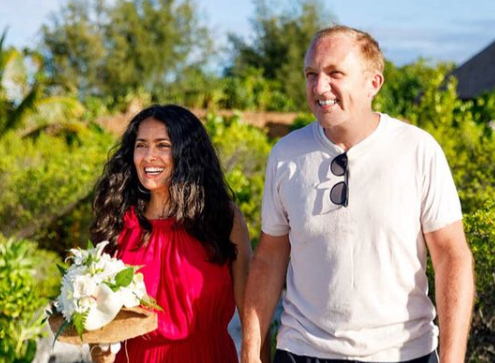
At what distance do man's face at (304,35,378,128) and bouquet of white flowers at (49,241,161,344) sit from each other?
94cm

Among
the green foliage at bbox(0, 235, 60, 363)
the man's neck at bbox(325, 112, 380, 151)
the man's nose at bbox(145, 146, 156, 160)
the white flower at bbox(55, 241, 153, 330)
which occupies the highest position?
the man's neck at bbox(325, 112, 380, 151)

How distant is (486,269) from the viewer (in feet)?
18.0

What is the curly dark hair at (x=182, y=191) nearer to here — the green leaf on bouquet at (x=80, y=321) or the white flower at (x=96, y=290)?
the white flower at (x=96, y=290)

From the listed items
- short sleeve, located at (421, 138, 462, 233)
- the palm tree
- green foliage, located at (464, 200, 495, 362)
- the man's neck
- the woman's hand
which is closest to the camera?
short sleeve, located at (421, 138, 462, 233)

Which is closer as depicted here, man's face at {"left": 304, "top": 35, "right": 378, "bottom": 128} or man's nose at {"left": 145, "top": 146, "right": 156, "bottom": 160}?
man's face at {"left": 304, "top": 35, "right": 378, "bottom": 128}

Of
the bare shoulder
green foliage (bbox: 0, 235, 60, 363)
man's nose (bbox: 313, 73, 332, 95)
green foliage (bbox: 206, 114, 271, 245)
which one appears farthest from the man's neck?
green foliage (bbox: 206, 114, 271, 245)

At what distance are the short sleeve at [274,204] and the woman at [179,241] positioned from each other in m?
0.43

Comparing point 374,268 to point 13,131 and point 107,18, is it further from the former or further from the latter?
point 107,18

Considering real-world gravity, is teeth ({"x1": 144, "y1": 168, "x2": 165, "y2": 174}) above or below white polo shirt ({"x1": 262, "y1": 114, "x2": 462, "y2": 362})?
above

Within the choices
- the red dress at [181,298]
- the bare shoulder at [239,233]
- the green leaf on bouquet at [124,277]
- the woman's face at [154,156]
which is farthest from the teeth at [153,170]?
the green leaf on bouquet at [124,277]

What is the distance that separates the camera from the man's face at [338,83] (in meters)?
2.99

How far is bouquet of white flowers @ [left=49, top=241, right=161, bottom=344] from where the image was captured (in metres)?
3.21

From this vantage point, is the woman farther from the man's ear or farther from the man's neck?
the man's ear

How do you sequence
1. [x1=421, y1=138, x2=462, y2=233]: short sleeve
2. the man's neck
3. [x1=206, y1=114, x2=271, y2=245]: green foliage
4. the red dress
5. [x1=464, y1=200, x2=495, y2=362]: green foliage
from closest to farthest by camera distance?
[x1=421, y1=138, x2=462, y2=233]: short sleeve, the man's neck, the red dress, [x1=464, y1=200, x2=495, y2=362]: green foliage, [x1=206, y1=114, x2=271, y2=245]: green foliage
